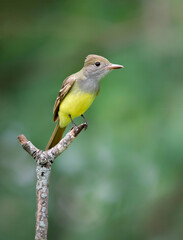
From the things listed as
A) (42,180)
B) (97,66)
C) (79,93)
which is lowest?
(42,180)

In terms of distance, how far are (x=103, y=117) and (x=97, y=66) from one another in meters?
0.67

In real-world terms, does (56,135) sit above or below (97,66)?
below

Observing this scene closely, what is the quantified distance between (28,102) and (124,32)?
3.95ft

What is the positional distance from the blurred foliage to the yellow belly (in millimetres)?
573

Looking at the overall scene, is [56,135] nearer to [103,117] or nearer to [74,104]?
[74,104]

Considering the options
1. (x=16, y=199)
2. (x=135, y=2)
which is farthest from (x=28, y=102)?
(x=135, y=2)

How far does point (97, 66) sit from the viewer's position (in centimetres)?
301

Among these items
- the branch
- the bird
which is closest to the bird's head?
the bird

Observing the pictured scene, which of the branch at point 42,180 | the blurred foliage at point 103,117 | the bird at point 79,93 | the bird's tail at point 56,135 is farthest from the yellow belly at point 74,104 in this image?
the branch at point 42,180

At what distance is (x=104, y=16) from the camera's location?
4504 millimetres

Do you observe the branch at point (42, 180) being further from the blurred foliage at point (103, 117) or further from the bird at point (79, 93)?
the blurred foliage at point (103, 117)

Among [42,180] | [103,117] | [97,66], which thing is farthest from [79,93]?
[42,180]

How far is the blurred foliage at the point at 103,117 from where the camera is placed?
365cm

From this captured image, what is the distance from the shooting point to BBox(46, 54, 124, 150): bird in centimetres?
296
